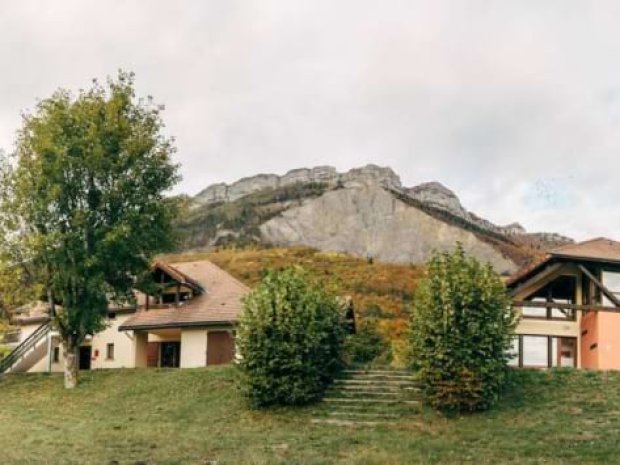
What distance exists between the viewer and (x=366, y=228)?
119188 millimetres

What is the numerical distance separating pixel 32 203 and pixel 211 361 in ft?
34.2

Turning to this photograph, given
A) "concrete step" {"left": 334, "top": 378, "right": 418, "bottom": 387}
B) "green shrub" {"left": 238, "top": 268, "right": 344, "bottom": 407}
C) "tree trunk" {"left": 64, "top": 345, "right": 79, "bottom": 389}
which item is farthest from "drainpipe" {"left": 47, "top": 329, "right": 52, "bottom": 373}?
"concrete step" {"left": 334, "top": 378, "right": 418, "bottom": 387}

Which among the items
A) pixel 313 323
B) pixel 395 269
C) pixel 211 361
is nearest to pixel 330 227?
pixel 395 269

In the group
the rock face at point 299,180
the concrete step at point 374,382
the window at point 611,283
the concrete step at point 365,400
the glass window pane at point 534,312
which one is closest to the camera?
the concrete step at point 365,400

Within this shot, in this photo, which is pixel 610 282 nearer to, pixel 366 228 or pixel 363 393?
pixel 363 393

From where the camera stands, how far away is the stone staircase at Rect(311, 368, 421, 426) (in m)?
25.3

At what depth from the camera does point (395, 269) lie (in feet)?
268

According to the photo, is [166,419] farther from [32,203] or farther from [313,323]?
[32,203]

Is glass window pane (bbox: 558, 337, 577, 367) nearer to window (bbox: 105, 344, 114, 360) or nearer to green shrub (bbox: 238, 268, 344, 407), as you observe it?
green shrub (bbox: 238, 268, 344, 407)

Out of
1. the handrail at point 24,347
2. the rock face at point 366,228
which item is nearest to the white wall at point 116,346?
the handrail at point 24,347

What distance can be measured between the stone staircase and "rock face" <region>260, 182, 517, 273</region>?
78190 millimetres

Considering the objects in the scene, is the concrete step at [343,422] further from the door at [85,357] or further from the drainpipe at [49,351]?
the door at [85,357]

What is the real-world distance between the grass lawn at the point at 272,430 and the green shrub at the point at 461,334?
74 centimetres

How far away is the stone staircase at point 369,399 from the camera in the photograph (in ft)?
83.0
